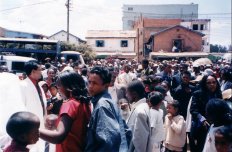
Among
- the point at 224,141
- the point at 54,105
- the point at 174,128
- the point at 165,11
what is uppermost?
the point at 165,11

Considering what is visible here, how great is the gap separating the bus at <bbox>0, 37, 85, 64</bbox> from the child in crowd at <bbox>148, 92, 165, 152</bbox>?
2077cm

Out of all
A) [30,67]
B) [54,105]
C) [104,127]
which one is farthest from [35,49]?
[104,127]

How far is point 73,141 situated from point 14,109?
68 cm

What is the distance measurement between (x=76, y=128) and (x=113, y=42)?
4888 cm

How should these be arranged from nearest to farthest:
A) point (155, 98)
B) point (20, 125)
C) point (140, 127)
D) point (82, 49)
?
point (20, 125)
point (140, 127)
point (155, 98)
point (82, 49)

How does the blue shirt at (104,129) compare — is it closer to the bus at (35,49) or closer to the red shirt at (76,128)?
the red shirt at (76,128)

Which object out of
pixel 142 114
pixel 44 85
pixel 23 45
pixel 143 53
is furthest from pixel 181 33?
pixel 142 114

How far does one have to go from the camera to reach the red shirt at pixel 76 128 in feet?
9.57

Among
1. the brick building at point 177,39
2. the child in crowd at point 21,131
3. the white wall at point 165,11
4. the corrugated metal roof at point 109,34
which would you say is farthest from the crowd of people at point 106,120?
the white wall at point 165,11

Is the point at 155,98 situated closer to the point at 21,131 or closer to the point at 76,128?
the point at 76,128

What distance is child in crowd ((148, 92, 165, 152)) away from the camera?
4.38m

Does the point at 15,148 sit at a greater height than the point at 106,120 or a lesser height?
lesser

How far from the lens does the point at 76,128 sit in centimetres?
293

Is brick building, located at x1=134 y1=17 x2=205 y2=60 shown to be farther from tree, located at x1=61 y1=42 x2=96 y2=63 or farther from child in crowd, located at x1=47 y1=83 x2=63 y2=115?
child in crowd, located at x1=47 y1=83 x2=63 y2=115
